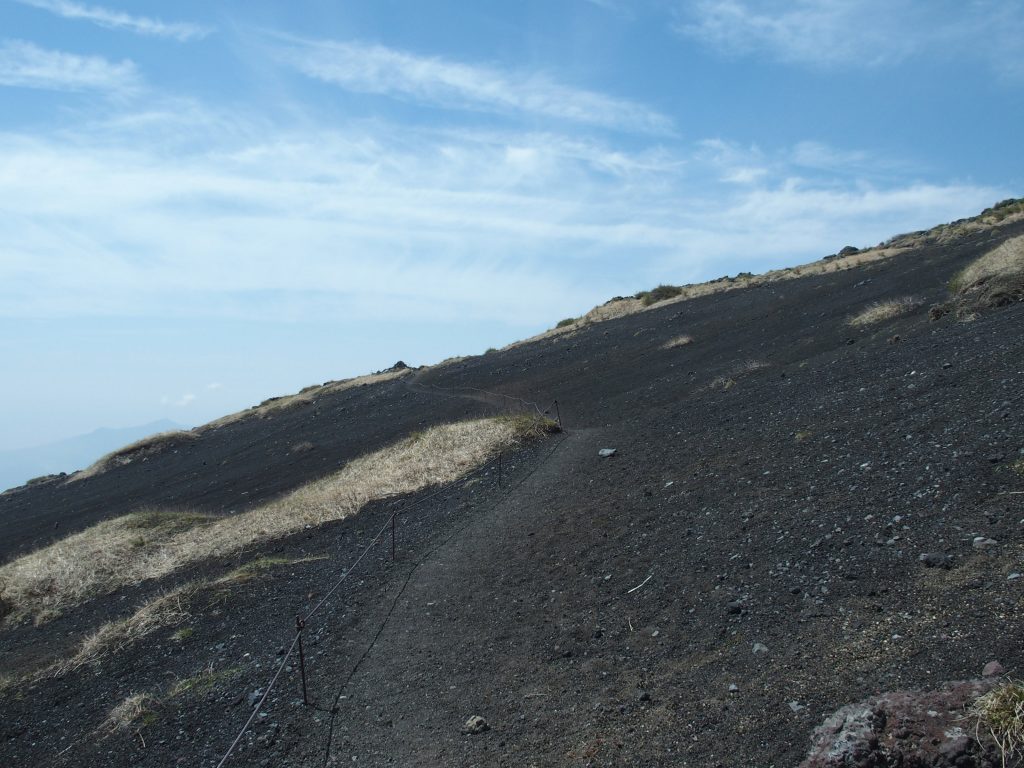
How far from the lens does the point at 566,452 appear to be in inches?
734

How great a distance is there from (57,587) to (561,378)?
1922 centimetres

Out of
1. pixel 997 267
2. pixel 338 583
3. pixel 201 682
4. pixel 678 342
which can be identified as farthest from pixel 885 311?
pixel 201 682

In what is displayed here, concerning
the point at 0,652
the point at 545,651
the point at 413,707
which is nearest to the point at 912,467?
the point at 545,651

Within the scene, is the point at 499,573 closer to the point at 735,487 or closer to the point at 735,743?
the point at 735,487

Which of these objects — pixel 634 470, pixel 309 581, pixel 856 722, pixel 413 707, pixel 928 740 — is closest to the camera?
pixel 928 740

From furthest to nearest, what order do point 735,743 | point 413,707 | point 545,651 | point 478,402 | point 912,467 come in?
point 478,402
point 912,467
point 545,651
point 413,707
point 735,743

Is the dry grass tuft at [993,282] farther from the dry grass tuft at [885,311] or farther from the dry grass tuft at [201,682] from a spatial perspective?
the dry grass tuft at [201,682]

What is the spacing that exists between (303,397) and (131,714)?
127ft

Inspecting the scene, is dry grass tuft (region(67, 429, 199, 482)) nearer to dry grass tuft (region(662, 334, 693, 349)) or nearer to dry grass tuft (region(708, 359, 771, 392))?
dry grass tuft (region(662, 334, 693, 349))

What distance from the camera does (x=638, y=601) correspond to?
9.09 m

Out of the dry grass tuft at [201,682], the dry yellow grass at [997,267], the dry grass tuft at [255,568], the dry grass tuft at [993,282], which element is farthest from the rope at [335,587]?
the dry yellow grass at [997,267]

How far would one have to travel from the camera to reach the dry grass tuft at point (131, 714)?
363 inches

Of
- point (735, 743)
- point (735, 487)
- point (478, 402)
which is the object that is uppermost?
point (478, 402)

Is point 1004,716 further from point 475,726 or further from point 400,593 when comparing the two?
point 400,593
